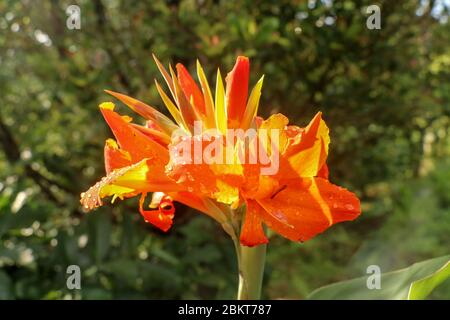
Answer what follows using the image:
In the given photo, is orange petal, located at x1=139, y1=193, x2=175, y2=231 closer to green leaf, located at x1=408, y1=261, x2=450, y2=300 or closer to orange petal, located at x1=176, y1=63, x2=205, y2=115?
orange petal, located at x1=176, y1=63, x2=205, y2=115

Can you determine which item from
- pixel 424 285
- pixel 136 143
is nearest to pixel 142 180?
pixel 136 143

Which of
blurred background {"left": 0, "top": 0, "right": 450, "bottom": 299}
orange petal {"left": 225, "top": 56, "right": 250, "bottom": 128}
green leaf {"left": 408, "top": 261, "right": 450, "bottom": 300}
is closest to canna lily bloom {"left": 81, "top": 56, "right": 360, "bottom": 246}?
orange petal {"left": 225, "top": 56, "right": 250, "bottom": 128}

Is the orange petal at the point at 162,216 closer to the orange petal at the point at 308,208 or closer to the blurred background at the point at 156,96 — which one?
the orange petal at the point at 308,208

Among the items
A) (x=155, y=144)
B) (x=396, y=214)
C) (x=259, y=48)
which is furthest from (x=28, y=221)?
(x=396, y=214)

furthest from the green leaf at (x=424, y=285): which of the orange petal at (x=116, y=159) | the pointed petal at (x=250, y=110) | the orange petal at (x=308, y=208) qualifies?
the orange petal at (x=116, y=159)

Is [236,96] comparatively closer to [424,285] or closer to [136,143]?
[136,143]

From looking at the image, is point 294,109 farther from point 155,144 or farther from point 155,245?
point 155,144

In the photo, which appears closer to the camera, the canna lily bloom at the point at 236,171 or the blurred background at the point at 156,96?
the canna lily bloom at the point at 236,171
